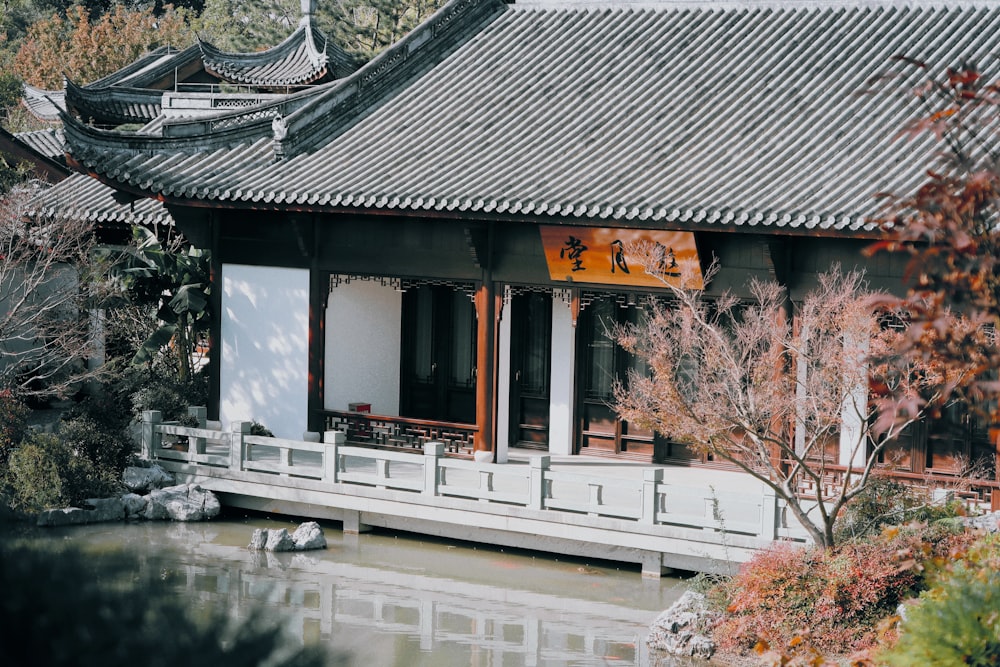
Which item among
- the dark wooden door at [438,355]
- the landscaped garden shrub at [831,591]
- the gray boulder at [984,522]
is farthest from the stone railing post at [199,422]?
the gray boulder at [984,522]

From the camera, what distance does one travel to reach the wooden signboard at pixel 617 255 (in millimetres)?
13289

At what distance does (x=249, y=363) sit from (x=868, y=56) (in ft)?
25.2

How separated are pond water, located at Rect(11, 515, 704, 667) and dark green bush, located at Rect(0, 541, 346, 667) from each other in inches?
254

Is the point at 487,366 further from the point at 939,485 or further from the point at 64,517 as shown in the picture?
the point at 939,485

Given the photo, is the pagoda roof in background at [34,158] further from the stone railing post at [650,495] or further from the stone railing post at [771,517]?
the stone railing post at [771,517]

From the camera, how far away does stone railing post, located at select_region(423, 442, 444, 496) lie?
42.6 feet

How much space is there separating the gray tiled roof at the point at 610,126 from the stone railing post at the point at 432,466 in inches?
95.0

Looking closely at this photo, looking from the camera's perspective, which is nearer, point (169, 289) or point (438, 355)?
point (438, 355)

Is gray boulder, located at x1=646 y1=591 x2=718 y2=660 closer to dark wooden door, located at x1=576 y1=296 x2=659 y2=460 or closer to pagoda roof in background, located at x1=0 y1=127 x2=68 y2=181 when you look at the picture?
dark wooden door, located at x1=576 y1=296 x2=659 y2=460

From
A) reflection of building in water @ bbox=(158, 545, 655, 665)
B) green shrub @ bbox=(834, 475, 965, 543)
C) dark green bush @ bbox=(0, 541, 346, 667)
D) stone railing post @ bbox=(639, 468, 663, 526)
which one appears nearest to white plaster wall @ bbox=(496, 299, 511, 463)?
reflection of building in water @ bbox=(158, 545, 655, 665)

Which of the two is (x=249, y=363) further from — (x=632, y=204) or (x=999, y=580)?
(x=999, y=580)

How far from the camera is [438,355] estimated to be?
54.2 feet

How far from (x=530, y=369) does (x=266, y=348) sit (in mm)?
3046

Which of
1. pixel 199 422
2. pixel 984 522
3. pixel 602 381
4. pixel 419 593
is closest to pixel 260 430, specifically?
pixel 199 422
